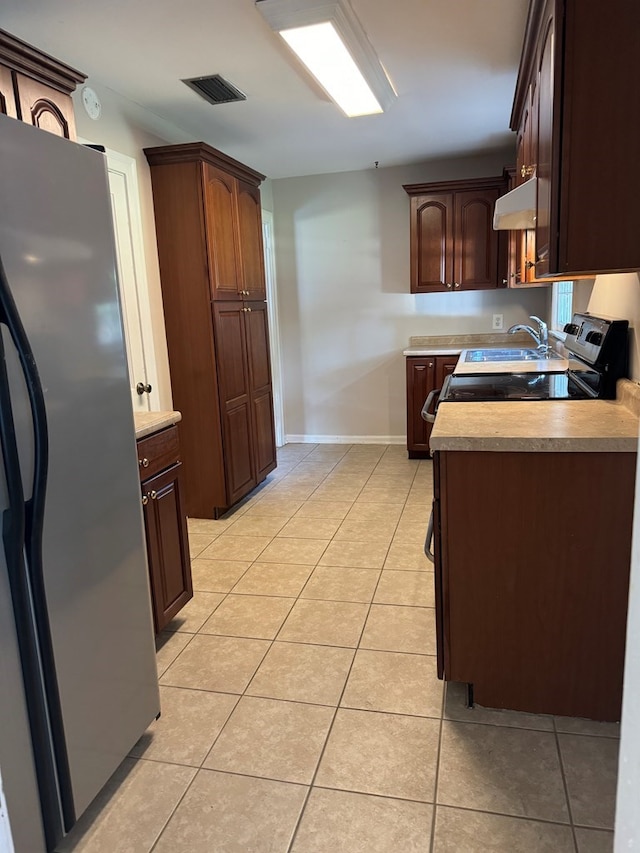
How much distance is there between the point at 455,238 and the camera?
15.3 feet

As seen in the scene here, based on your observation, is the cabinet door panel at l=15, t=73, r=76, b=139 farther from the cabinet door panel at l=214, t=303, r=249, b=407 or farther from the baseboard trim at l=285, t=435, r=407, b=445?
the baseboard trim at l=285, t=435, r=407, b=445

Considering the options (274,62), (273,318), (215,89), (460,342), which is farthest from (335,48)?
(273,318)

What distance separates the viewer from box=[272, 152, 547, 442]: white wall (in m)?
5.07

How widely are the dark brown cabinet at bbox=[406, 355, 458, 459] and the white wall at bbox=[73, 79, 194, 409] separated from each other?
2.06 meters

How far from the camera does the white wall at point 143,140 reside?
298 cm

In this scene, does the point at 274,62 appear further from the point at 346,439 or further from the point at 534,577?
the point at 346,439

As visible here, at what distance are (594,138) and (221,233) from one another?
96.4 inches

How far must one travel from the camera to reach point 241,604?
263 centimetres

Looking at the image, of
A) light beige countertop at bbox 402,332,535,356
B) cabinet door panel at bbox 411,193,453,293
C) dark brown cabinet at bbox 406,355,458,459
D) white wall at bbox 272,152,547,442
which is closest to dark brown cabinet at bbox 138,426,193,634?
dark brown cabinet at bbox 406,355,458,459

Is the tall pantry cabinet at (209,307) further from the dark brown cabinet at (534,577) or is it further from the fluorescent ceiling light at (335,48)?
Answer: the dark brown cabinet at (534,577)

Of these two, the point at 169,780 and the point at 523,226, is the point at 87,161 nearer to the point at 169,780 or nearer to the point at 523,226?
the point at 169,780

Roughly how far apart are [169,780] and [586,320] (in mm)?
2344

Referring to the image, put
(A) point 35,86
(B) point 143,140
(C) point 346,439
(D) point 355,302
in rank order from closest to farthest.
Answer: (A) point 35,86
(B) point 143,140
(D) point 355,302
(C) point 346,439

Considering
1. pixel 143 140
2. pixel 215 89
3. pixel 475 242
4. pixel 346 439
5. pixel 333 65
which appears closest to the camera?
pixel 333 65
